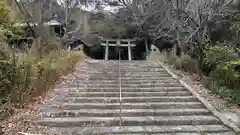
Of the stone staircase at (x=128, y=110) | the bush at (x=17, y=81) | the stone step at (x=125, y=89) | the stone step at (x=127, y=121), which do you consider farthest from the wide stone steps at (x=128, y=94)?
the stone step at (x=127, y=121)

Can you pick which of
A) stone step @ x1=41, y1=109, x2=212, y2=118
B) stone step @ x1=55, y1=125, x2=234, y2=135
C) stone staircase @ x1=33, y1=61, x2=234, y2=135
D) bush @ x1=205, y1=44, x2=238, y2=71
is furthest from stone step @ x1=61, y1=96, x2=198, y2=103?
bush @ x1=205, y1=44, x2=238, y2=71

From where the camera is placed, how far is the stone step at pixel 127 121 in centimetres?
562

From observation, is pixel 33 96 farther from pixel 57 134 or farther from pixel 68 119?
pixel 57 134

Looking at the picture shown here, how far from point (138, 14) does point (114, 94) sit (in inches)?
411

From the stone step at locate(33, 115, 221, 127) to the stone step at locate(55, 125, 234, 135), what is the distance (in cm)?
16

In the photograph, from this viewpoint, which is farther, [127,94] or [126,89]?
[126,89]

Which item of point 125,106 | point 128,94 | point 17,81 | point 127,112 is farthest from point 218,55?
point 17,81

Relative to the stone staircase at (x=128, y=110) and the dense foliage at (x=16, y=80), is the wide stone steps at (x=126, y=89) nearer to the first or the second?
the stone staircase at (x=128, y=110)

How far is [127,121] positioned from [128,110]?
0.63 m

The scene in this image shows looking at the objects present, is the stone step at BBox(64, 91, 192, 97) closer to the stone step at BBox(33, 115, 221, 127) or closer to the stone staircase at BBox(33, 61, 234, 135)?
the stone staircase at BBox(33, 61, 234, 135)

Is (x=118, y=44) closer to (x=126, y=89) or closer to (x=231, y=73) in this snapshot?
(x=126, y=89)

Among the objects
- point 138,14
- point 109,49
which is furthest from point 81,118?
point 109,49

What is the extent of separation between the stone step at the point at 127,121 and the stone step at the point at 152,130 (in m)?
0.16

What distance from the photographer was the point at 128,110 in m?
6.37
